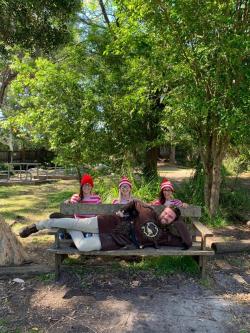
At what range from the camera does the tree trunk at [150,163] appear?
37.7ft

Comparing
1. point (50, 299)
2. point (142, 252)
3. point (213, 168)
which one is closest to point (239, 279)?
point (142, 252)

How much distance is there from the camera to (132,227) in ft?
17.3

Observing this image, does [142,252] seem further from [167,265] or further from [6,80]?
[6,80]

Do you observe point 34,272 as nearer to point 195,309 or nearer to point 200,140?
point 195,309

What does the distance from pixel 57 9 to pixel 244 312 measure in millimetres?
5678

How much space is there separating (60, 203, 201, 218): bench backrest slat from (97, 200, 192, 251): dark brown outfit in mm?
329

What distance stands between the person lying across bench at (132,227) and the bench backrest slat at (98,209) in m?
0.33

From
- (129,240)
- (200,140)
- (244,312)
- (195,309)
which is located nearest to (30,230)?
(129,240)

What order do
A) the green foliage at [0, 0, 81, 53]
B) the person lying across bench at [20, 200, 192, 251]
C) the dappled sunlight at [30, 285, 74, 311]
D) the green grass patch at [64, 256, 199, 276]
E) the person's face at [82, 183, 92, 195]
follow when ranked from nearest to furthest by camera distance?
the dappled sunlight at [30, 285, 74, 311]
the person lying across bench at [20, 200, 192, 251]
the green grass patch at [64, 256, 199, 276]
the person's face at [82, 183, 92, 195]
the green foliage at [0, 0, 81, 53]

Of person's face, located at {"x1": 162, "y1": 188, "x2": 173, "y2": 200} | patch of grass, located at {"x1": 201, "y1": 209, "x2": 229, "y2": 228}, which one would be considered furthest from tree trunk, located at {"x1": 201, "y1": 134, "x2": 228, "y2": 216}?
person's face, located at {"x1": 162, "y1": 188, "x2": 173, "y2": 200}

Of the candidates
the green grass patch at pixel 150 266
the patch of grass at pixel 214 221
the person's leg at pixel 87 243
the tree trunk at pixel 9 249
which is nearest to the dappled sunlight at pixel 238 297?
the green grass patch at pixel 150 266

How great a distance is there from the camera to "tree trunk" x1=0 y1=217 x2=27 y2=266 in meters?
5.44

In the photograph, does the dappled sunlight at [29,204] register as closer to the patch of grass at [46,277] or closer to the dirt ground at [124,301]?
the patch of grass at [46,277]

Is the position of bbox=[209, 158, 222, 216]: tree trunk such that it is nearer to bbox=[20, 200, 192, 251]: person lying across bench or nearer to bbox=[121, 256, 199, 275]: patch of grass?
bbox=[121, 256, 199, 275]: patch of grass
